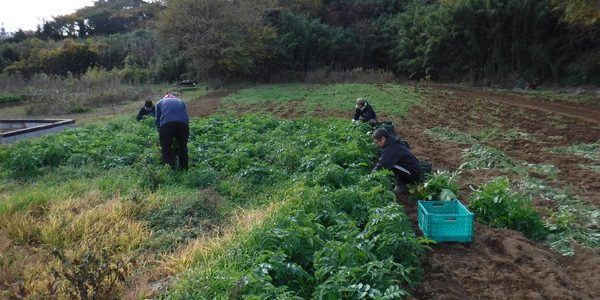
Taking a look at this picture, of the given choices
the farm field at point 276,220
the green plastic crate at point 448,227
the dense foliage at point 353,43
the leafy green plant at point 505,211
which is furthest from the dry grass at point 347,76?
the green plastic crate at point 448,227

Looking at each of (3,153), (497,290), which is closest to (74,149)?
(3,153)

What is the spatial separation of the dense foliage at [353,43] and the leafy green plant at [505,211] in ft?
46.8

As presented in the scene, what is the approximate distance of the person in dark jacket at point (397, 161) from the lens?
693 cm

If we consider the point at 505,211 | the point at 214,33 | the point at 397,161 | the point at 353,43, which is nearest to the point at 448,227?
the point at 505,211

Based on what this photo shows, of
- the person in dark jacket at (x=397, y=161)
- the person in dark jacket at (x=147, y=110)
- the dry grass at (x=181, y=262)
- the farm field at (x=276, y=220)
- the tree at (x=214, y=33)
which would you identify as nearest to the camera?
the farm field at (x=276, y=220)

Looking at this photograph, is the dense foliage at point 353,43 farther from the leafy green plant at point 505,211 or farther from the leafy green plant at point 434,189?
the leafy green plant at point 505,211

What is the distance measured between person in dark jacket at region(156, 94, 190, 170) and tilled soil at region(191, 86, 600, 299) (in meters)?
3.88

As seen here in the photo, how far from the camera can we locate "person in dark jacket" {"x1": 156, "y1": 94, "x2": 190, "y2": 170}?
321 inches

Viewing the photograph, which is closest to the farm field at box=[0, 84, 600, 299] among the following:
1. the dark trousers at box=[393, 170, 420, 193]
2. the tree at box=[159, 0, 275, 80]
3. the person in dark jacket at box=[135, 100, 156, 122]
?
the dark trousers at box=[393, 170, 420, 193]

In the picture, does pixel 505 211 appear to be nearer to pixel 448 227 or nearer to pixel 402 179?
pixel 448 227

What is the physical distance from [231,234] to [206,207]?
1.35m

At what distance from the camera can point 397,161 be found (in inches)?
273

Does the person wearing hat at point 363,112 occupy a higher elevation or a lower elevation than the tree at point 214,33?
lower

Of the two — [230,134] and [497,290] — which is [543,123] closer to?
[230,134]
